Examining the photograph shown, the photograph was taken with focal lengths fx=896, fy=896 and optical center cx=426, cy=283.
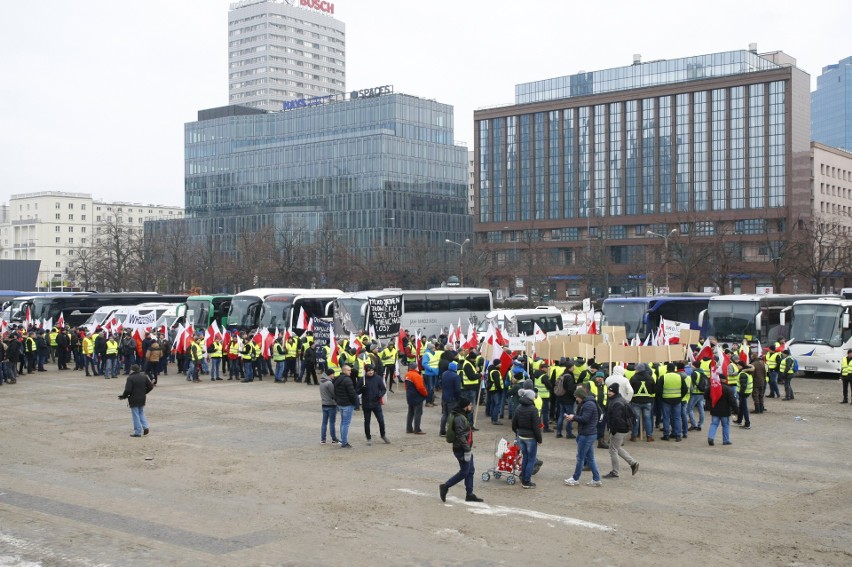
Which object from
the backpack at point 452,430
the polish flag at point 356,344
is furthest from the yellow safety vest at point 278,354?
the backpack at point 452,430

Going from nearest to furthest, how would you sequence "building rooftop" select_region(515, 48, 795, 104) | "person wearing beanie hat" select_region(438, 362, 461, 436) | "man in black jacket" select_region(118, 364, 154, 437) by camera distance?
"person wearing beanie hat" select_region(438, 362, 461, 436), "man in black jacket" select_region(118, 364, 154, 437), "building rooftop" select_region(515, 48, 795, 104)

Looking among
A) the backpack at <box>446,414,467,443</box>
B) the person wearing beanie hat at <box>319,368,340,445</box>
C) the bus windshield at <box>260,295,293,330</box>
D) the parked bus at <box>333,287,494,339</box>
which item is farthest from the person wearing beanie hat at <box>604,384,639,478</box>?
the bus windshield at <box>260,295,293,330</box>

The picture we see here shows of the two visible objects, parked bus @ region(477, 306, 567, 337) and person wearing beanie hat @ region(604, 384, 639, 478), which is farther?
parked bus @ region(477, 306, 567, 337)

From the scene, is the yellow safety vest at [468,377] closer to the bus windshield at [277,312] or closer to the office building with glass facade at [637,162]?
the bus windshield at [277,312]

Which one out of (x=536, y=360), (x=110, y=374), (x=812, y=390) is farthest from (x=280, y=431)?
(x=812, y=390)

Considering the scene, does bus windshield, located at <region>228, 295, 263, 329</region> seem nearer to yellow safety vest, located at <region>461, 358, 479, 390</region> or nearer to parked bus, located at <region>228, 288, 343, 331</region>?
parked bus, located at <region>228, 288, 343, 331</region>

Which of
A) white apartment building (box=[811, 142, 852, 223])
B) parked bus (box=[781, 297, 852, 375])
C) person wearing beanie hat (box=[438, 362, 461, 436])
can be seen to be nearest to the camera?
person wearing beanie hat (box=[438, 362, 461, 436])

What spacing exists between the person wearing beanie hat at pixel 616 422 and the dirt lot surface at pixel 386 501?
13.8 inches

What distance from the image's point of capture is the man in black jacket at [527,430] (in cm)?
1427

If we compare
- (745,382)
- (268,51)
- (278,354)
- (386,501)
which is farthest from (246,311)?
(268,51)

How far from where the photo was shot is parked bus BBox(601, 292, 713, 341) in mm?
42781

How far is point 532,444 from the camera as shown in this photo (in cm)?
1455

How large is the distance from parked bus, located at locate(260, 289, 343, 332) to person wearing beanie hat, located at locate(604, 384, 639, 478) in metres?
29.3

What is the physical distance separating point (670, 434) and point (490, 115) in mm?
114870
